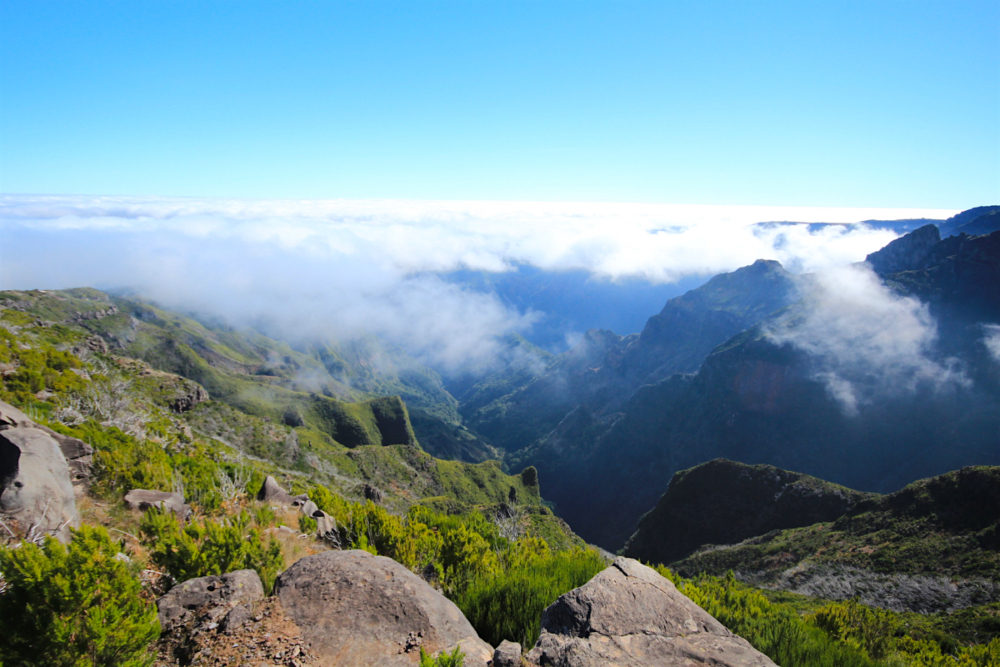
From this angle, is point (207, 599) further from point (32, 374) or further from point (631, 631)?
point (32, 374)

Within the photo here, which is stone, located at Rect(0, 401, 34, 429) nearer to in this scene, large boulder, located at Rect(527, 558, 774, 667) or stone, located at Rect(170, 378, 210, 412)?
large boulder, located at Rect(527, 558, 774, 667)

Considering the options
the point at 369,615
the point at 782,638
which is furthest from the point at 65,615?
the point at 782,638

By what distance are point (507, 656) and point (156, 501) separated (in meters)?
12.8

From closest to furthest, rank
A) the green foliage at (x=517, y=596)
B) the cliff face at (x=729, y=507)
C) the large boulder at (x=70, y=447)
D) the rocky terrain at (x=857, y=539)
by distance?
1. the green foliage at (x=517, y=596)
2. the large boulder at (x=70, y=447)
3. the rocky terrain at (x=857, y=539)
4. the cliff face at (x=729, y=507)

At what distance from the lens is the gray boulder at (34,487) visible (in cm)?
967

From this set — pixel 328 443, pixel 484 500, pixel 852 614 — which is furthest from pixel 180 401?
pixel 852 614

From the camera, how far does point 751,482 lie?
4333 inches

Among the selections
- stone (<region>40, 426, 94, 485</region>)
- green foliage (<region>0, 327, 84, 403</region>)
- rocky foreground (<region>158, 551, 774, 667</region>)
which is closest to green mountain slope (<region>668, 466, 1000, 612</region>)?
rocky foreground (<region>158, 551, 774, 667</region>)

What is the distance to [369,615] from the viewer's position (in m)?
7.92

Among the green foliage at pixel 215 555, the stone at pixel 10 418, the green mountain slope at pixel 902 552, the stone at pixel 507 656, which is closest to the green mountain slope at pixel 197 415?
the stone at pixel 10 418

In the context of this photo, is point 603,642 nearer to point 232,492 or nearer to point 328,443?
point 232,492

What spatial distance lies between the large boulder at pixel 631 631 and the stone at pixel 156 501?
11.5m

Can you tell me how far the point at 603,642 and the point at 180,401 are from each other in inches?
4238

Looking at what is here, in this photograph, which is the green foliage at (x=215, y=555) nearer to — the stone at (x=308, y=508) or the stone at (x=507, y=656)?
the stone at (x=507, y=656)
